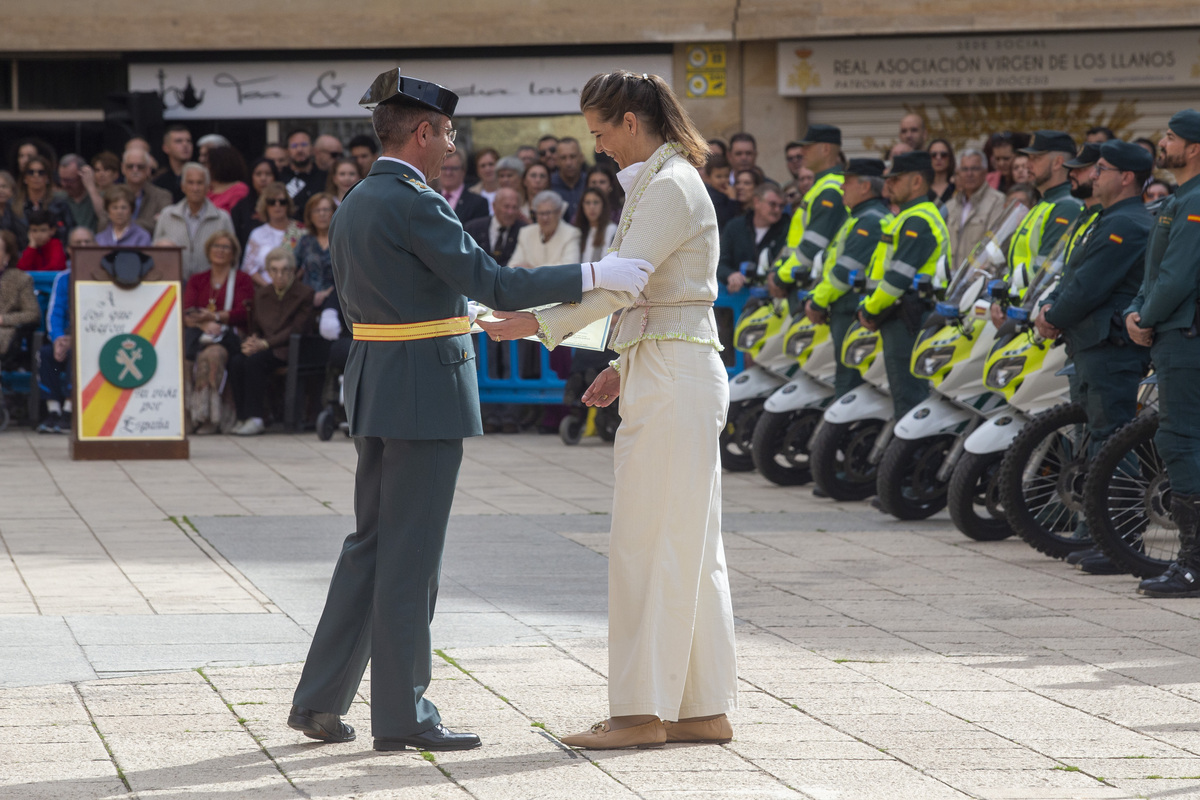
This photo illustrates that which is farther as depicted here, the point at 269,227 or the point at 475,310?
the point at 269,227

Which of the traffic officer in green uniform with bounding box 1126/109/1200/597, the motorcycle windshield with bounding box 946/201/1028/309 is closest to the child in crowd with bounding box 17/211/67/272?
the motorcycle windshield with bounding box 946/201/1028/309

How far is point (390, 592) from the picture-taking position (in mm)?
4754

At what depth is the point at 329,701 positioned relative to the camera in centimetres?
481

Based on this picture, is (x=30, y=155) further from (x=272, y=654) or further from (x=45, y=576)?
(x=272, y=654)

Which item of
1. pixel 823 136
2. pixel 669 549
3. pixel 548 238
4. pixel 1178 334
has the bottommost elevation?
pixel 669 549

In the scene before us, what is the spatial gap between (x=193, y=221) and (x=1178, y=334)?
9.18 metres

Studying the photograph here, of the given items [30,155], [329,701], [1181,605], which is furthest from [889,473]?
[30,155]

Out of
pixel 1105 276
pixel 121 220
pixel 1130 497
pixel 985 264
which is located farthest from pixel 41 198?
pixel 1130 497

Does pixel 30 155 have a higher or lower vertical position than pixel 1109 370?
higher

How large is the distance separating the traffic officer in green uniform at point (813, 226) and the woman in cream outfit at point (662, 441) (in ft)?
20.4

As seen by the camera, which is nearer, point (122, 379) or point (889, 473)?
point (889, 473)

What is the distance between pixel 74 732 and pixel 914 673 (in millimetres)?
2677

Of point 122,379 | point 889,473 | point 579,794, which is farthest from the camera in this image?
point 122,379

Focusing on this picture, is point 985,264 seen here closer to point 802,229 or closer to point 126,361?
point 802,229
